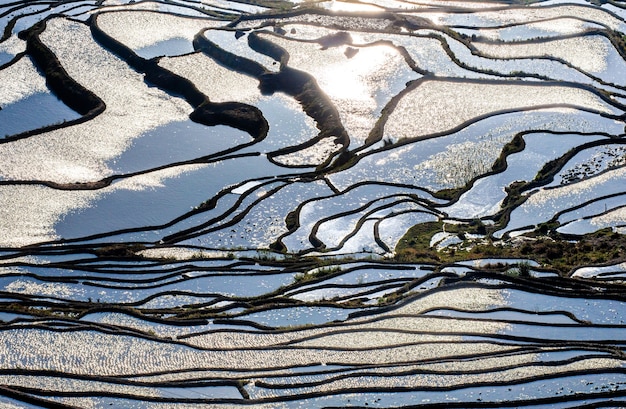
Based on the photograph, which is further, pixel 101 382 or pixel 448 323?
pixel 448 323

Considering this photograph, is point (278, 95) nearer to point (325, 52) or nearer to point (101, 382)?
point (325, 52)

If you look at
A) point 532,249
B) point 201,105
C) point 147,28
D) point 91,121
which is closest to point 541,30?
point 201,105

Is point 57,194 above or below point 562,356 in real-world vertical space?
below

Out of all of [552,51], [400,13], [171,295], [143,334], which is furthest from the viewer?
[400,13]

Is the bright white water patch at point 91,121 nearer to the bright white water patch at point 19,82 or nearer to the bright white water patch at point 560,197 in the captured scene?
the bright white water patch at point 19,82

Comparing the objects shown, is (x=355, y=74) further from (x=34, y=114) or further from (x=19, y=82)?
(x=19, y=82)

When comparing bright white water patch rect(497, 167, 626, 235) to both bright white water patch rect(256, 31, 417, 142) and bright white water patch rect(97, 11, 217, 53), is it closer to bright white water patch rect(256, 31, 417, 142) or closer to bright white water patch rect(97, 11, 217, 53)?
bright white water patch rect(256, 31, 417, 142)

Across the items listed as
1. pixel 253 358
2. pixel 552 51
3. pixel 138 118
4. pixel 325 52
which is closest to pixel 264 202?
pixel 138 118

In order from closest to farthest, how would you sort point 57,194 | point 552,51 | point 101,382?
point 101,382, point 57,194, point 552,51
